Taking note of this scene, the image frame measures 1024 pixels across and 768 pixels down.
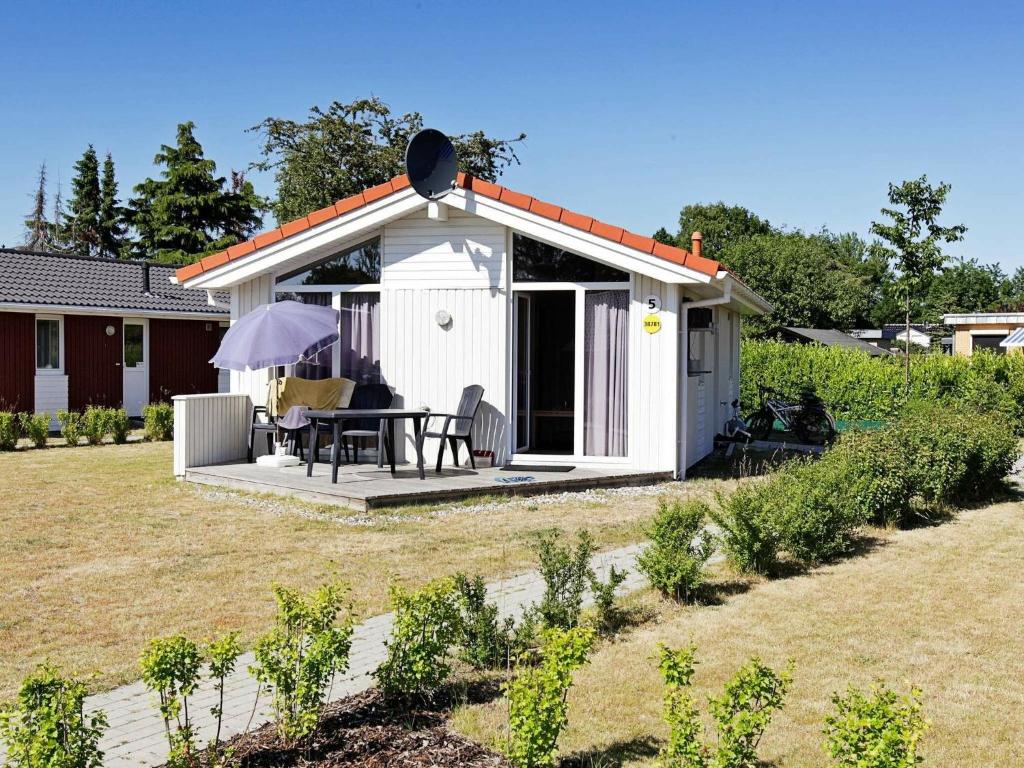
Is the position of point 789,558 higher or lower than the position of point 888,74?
lower

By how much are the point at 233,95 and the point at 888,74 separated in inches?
569

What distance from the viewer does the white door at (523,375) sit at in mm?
12031

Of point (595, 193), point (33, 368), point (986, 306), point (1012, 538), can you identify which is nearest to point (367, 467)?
point (1012, 538)

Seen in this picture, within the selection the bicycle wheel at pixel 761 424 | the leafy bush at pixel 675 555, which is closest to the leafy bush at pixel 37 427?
the bicycle wheel at pixel 761 424

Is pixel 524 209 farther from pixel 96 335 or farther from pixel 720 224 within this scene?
pixel 720 224

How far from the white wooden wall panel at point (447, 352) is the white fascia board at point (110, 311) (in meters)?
9.23

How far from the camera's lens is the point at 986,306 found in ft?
199

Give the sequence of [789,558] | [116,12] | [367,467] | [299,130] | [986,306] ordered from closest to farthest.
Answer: [789,558] → [367,467] → [116,12] → [299,130] → [986,306]

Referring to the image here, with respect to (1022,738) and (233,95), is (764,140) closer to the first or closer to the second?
(233,95)

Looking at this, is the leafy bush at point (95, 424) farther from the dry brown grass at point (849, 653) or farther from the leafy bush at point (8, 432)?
the dry brown grass at point (849, 653)

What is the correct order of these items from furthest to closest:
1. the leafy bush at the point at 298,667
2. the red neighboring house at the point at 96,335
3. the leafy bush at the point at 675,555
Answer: the red neighboring house at the point at 96,335 → the leafy bush at the point at 675,555 → the leafy bush at the point at 298,667

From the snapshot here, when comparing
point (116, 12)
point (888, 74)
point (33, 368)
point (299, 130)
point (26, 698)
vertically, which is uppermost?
point (299, 130)

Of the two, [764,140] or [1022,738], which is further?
[764,140]

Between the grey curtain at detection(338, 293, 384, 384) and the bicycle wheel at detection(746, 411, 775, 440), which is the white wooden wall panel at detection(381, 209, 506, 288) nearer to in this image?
the grey curtain at detection(338, 293, 384, 384)
